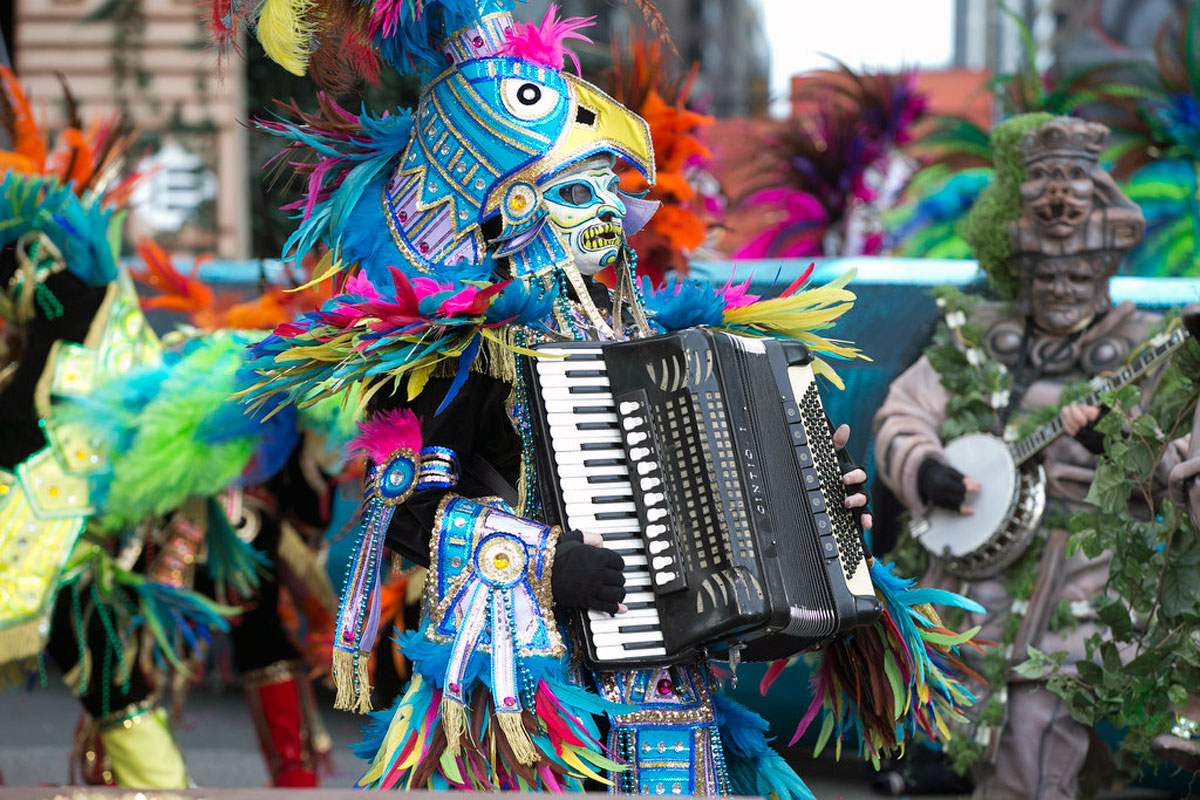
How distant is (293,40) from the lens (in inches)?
124

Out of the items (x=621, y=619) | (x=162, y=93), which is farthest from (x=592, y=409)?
(x=162, y=93)

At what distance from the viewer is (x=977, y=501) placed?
4594mm

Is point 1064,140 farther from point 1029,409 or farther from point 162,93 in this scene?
point 162,93

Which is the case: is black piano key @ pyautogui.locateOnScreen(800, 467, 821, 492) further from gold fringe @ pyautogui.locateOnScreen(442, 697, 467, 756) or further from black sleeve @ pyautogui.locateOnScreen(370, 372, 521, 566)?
gold fringe @ pyautogui.locateOnScreen(442, 697, 467, 756)

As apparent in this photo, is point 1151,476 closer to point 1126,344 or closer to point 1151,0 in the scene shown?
point 1126,344

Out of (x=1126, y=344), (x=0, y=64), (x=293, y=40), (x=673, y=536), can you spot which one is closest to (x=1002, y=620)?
(x=1126, y=344)

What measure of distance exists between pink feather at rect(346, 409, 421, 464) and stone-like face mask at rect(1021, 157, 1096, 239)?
2393 mm

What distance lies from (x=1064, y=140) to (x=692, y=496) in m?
2.36

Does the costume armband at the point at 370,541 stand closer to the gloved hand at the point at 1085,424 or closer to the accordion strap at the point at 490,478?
the accordion strap at the point at 490,478

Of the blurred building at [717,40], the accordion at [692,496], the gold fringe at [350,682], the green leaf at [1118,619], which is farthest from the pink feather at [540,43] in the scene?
Result: the blurred building at [717,40]

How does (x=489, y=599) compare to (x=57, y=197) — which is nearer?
(x=489, y=599)

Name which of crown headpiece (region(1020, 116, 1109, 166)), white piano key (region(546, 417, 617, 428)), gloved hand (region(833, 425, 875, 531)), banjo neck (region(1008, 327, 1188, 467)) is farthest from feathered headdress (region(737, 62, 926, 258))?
white piano key (region(546, 417, 617, 428))

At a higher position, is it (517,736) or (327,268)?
(327,268)

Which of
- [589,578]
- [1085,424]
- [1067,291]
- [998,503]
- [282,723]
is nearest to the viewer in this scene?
[589,578]
